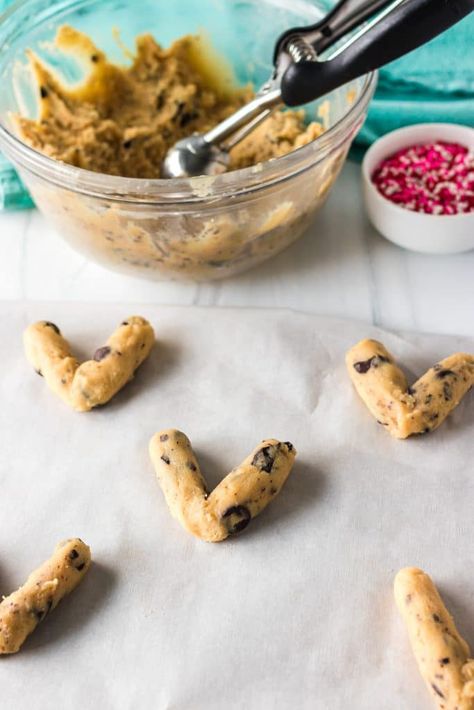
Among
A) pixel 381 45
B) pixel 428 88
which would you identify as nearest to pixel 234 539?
pixel 381 45

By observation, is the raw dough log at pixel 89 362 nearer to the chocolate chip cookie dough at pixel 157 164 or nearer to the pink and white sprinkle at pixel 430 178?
the chocolate chip cookie dough at pixel 157 164

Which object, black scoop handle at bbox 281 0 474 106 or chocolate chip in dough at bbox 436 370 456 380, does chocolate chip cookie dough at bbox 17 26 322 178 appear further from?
chocolate chip in dough at bbox 436 370 456 380

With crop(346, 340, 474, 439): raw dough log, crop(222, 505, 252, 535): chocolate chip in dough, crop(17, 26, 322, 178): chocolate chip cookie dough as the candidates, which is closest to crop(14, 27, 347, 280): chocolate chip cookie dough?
crop(17, 26, 322, 178): chocolate chip cookie dough

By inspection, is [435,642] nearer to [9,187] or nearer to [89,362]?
[89,362]

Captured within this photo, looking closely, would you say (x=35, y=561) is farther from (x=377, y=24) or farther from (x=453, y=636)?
(x=377, y=24)

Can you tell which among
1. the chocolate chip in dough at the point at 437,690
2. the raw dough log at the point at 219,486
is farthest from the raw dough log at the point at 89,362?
the chocolate chip in dough at the point at 437,690
